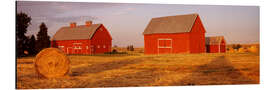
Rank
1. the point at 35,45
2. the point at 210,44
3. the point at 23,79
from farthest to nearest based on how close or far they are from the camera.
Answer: the point at 210,44, the point at 35,45, the point at 23,79

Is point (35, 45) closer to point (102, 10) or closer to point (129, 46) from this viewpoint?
point (102, 10)

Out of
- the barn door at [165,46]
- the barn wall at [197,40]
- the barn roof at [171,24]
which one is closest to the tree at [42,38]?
the barn roof at [171,24]

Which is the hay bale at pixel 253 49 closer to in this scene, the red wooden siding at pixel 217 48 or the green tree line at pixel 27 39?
the red wooden siding at pixel 217 48

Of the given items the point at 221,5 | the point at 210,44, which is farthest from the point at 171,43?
the point at 221,5

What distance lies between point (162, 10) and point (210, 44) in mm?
2044

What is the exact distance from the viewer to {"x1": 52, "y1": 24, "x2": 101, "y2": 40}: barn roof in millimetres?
7885

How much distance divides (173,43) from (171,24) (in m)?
0.61

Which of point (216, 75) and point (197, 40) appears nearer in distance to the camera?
point (216, 75)

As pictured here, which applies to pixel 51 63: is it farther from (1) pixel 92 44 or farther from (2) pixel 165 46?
(2) pixel 165 46

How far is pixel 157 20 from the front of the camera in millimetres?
8312

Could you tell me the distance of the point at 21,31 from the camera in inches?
288

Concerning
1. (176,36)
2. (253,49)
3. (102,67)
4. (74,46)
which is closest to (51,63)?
(74,46)

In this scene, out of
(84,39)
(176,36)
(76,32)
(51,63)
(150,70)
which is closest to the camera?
(51,63)

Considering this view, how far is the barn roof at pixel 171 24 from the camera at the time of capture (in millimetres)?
8375
